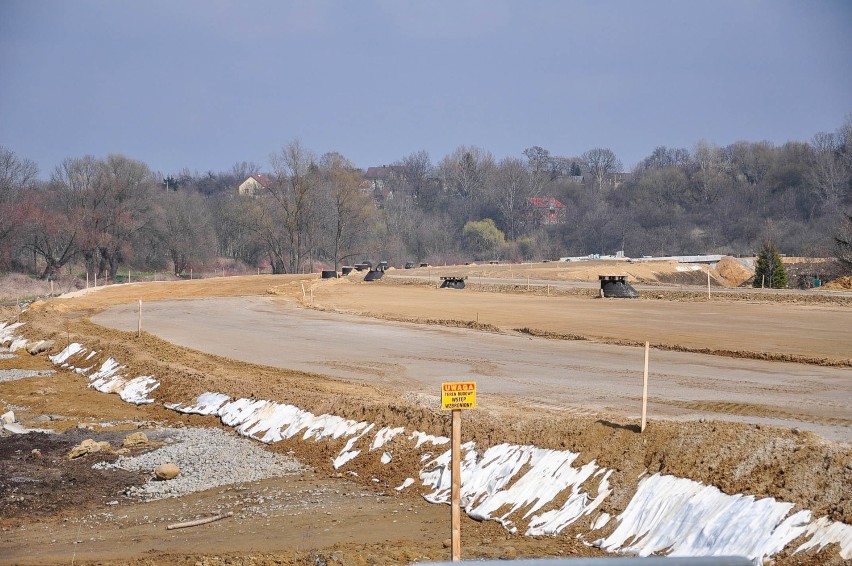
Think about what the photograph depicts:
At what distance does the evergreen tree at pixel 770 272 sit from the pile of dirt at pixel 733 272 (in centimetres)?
1402

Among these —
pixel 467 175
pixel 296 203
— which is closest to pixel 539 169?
pixel 467 175

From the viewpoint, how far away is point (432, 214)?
155875 millimetres

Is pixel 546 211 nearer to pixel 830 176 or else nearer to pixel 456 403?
pixel 830 176

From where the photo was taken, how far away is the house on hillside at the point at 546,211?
145875 millimetres

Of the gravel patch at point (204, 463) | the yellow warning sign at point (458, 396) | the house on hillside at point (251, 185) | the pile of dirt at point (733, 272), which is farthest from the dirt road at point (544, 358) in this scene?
the house on hillside at point (251, 185)

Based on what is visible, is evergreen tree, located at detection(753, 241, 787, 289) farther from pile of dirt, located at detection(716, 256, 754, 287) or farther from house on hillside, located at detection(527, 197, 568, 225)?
house on hillside, located at detection(527, 197, 568, 225)

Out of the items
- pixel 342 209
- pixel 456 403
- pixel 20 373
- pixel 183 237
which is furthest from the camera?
pixel 342 209

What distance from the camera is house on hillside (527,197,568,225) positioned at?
479 feet

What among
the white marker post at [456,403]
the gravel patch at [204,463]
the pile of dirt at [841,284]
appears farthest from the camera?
the pile of dirt at [841,284]

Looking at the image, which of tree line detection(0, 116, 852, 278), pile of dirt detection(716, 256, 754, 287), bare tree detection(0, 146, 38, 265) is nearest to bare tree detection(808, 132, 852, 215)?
tree line detection(0, 116, 852, 278)

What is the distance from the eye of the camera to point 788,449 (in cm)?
1192

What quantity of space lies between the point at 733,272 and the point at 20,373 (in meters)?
60.3

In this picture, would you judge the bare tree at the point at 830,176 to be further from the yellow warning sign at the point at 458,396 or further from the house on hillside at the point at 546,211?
the yellow warning sign at the point at 458,396

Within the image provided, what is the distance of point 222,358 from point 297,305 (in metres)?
22.0
